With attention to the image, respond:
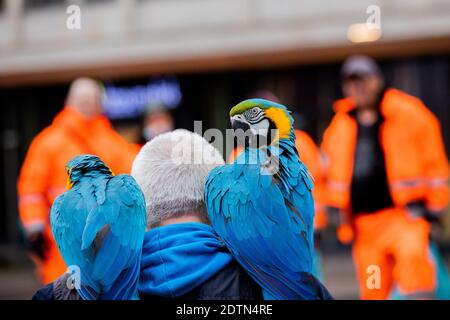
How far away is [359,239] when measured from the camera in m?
3.42

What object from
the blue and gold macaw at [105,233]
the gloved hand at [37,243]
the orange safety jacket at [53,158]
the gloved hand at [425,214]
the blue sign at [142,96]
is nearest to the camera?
the blue and gold macaw at [105,233]

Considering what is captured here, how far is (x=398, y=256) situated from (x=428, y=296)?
0.26 metres

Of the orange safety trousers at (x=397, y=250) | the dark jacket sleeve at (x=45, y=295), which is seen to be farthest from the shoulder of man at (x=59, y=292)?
the orange safety trousers at (x=397, y=250)

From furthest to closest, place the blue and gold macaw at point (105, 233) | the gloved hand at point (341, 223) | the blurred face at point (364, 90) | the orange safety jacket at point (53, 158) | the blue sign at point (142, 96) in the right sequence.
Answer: the blue sign at point (142, 96)
the blurred face at point (364, 90)
the gloved hand at point (341, 223)
the orange safety jacket at point (53, 158)
the blue and gold macaw at point (105, 233)

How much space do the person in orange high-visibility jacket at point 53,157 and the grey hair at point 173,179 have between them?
1.01 metres

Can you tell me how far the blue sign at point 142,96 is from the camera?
703cm

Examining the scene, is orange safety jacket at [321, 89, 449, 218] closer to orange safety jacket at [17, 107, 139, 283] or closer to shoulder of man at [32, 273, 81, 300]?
orange safety jacket at [17, 107, 139, 283]

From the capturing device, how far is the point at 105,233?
129cm

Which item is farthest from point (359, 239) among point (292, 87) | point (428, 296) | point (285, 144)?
point (292, 87)

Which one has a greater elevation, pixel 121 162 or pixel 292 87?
pixel 292 87

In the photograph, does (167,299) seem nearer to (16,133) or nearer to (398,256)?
(398,256)

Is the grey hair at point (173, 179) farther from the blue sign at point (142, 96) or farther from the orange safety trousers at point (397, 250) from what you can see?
the blue sign at point (142, 96)

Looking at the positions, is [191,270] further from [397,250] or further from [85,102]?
[397,250]

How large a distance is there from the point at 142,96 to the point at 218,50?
1029mm
